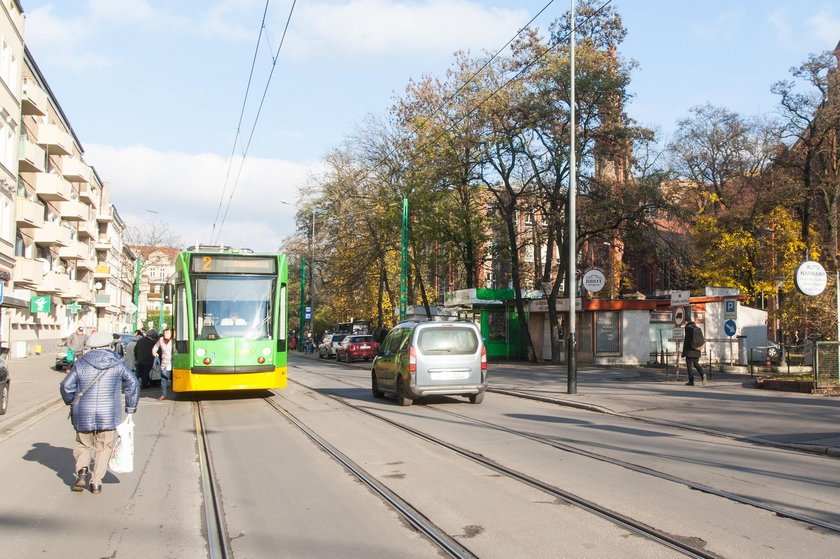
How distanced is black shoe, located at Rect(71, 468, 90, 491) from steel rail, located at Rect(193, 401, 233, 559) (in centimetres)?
115

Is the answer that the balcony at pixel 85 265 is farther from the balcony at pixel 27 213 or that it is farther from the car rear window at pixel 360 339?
the car rear window at pixel 360 339

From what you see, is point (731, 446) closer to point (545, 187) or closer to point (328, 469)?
point (328, 469)

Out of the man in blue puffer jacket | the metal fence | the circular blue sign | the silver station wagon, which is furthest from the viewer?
the circular blue sign


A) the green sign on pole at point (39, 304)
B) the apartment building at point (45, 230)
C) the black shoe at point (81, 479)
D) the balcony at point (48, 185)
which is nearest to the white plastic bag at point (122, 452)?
the black shoe at point (81, 479)

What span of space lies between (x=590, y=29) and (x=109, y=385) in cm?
2866

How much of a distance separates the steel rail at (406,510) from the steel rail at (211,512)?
1.51 m

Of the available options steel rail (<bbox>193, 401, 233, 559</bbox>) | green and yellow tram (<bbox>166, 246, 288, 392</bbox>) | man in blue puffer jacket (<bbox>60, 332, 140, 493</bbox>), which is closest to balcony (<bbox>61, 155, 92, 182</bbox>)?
green and yellow tram (<bbox>166, 246, 288, 392</bbox>)

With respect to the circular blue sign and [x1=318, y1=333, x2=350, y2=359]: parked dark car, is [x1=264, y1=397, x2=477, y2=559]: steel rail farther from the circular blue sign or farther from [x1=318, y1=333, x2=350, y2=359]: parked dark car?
[x1=318, y1=333, x2=350, y2=359]: parked dark car

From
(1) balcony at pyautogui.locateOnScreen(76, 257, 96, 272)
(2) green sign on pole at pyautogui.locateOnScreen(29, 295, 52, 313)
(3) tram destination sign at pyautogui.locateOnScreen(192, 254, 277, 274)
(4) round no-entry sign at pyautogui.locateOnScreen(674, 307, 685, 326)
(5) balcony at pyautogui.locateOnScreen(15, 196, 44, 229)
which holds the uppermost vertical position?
(5) balcony at pyautogui.locateOnScreen(15, 196, 44, 229)

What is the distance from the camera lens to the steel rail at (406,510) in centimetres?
548

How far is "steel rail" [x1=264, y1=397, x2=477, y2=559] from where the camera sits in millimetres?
5484

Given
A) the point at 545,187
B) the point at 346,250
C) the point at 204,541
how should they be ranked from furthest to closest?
the point at 346,250 < the point at 545,187 < the point at 204,541

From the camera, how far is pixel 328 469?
346 inches

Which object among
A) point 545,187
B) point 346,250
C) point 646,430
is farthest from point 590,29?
point 646,430
